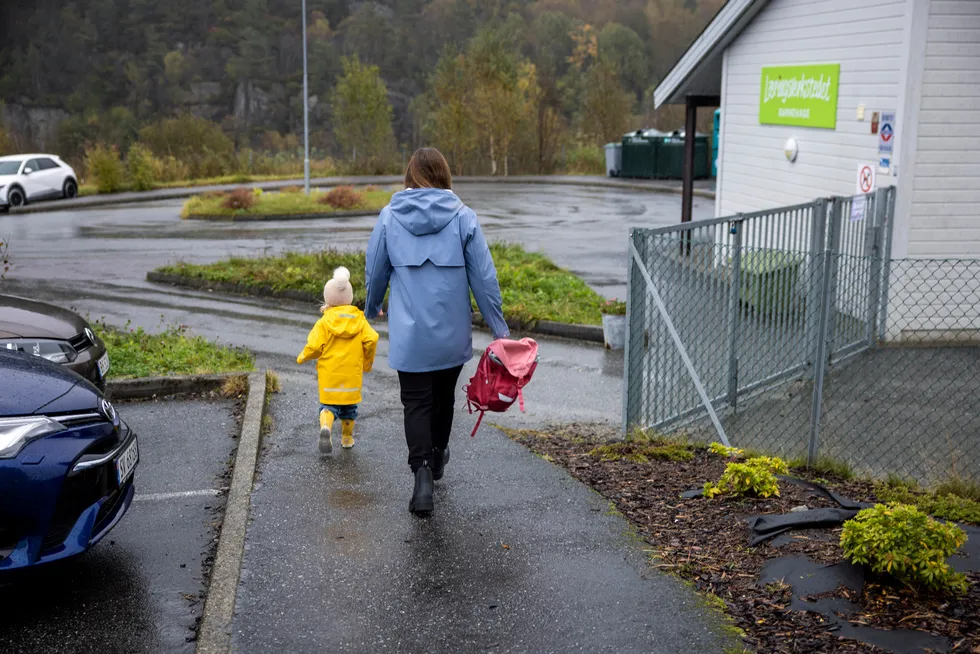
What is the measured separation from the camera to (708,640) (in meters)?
4.02

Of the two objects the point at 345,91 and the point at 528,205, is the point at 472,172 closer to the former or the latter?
the point at 345,91

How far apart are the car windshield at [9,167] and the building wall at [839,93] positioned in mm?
21643

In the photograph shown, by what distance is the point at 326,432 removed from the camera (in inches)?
258

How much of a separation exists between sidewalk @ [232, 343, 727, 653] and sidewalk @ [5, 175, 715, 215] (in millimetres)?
24512

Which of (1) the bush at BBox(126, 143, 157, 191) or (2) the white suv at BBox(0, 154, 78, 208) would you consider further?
(1) the bush at BBox(126, 143, 157, 191)

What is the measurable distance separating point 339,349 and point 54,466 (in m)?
2.44

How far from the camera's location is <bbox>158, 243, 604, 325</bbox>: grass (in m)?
12.4

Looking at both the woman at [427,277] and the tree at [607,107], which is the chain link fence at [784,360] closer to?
the woman at [427,277]

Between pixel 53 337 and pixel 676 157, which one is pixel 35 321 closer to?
pixel 53 337

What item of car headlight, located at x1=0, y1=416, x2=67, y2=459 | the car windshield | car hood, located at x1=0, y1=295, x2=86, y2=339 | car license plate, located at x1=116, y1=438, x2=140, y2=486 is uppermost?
the car windshield

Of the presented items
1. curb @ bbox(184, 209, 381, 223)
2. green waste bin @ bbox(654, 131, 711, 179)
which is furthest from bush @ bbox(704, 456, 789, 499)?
green waste bin @ bbox(654, 131, 711, 179)

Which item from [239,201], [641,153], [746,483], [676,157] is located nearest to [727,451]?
[746,483]

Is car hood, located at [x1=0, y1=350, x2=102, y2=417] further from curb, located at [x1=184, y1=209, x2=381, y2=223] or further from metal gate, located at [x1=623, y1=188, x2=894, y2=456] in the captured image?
curb, located at [x1=184, y1=209, x2=381, y2=223]

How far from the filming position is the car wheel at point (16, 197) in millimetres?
29031
